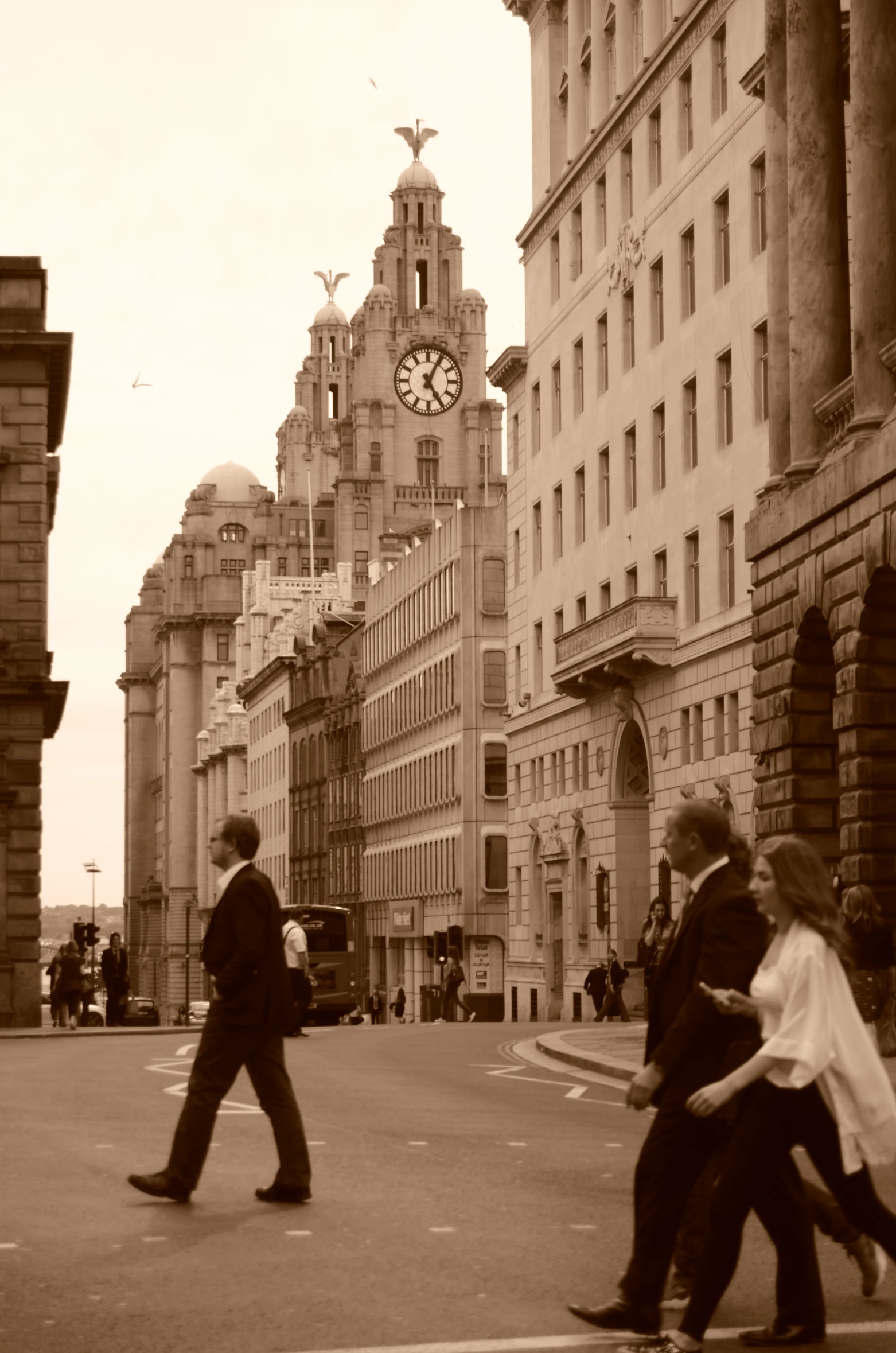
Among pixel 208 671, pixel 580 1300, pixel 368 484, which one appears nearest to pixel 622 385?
pixel 580 1300

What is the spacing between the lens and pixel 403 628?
316 feet

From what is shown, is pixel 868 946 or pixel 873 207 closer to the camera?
pixel 868 946

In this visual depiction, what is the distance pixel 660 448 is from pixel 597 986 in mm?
12067

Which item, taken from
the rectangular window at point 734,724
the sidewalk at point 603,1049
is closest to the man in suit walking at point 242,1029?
the sidewalk at point 603,1049

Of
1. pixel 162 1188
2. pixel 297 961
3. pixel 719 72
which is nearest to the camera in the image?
pixel 162 1188

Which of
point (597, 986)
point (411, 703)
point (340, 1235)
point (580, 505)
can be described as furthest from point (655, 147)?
point (340, 1235)

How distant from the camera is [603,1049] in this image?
99.5 ft

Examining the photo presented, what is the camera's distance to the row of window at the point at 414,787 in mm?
86188

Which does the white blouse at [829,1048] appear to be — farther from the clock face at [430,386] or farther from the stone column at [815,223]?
the clock face at [430,386]

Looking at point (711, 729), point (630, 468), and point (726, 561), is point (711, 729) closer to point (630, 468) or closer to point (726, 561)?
point (726, 561)

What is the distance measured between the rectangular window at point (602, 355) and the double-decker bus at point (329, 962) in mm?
16034

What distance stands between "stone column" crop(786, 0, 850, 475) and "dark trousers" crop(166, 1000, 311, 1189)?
20.3 m

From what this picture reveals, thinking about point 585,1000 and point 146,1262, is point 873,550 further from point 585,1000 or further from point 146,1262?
point 585,1000

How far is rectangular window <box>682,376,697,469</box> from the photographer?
50375mm
